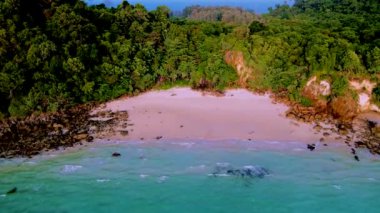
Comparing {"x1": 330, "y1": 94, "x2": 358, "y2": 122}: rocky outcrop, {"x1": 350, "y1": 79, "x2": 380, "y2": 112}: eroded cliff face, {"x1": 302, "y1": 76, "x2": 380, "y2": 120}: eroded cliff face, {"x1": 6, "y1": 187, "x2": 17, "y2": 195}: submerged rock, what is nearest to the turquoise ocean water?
{"x1": 6, "y1": 187, "x2": 17, "y2": 195}: submerged rock

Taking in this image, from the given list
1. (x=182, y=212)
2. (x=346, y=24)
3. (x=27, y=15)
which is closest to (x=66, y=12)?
(x=27, y=15)

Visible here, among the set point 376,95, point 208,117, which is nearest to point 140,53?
point 208,117

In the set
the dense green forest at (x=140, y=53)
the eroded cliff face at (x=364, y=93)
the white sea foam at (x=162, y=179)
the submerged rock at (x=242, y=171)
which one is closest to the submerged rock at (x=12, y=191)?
the white sea foam at (x=162, y=179)

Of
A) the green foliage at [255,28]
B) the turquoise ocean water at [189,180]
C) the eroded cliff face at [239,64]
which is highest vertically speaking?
the green foliage at [255,28]

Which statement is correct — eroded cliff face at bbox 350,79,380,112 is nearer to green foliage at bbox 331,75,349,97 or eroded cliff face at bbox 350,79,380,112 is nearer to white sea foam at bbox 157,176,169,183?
green foliage at bbox 331,75,349,97

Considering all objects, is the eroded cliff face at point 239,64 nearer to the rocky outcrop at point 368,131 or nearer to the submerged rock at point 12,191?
the rocky outcrop at point 368,131

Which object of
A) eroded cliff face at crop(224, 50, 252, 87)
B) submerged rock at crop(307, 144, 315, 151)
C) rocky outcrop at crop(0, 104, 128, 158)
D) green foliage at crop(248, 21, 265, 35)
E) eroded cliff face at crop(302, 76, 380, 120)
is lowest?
submerged rock at crop(307, 144, 315, 151)
